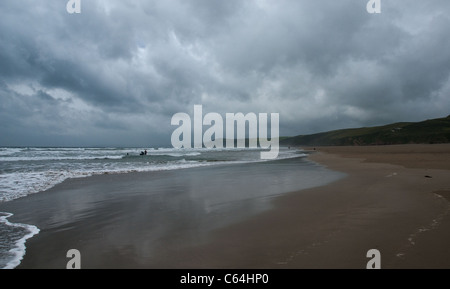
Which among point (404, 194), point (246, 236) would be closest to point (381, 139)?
point (404, 194)

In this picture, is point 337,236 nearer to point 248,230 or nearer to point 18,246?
point 248,230

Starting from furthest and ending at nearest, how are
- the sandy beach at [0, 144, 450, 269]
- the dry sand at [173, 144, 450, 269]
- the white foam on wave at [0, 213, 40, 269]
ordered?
the white foam on wave at [0, 213, 40, 269], the sandy beach at [0, 144, 450, 269], the dry sand at [173, 144, 450, 269]

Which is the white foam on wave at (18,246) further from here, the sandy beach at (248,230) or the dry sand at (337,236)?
the dry sand at (337,236)

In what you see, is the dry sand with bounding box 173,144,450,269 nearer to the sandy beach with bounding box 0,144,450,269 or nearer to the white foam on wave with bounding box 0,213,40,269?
the sandy beach with bounding box 0,144,450,269

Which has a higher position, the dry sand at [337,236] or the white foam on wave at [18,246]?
the dry sand at [337,236]

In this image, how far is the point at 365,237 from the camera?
4121 millimetres

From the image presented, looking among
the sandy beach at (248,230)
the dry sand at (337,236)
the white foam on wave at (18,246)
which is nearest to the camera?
the dry sand at (337,236)

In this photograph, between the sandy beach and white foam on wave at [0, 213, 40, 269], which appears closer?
the sandy beach

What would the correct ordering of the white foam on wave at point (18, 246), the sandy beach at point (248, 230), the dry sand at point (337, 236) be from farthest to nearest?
the white foam on wave at point (18, 246)
the sandy beach at point (248, 230)
the dry sand at point (337, 236)

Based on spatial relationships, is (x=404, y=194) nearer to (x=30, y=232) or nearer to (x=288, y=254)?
(x=288, y=254)

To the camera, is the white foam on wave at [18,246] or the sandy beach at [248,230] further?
the white foam on wave at [18,246]

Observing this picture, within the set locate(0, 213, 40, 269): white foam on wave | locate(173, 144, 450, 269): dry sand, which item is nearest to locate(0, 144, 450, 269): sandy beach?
locate(173, 144, 450, 269): dry sand

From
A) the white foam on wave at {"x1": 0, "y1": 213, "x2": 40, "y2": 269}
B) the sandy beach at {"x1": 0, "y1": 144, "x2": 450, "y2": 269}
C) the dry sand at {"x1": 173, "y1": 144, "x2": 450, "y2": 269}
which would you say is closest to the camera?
the dry sand at {"x1": 173, "y1": 144, "x2": 450, "y2": 269}

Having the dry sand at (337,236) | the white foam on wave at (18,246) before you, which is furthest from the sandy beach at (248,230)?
the white foam on wave at (18,246)
